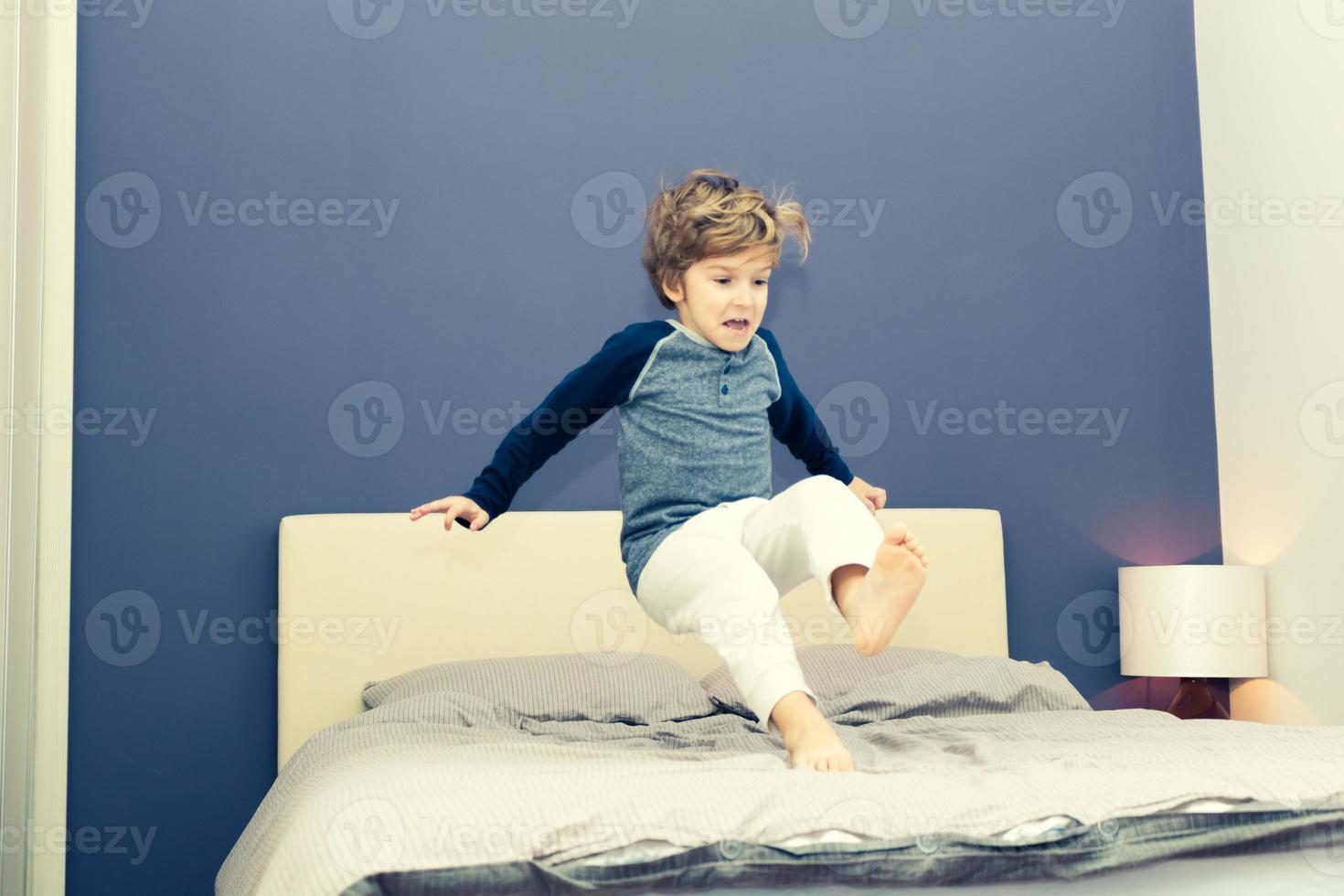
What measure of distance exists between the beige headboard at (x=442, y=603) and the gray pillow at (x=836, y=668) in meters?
0.12

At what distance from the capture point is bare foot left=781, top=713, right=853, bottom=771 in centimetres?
162

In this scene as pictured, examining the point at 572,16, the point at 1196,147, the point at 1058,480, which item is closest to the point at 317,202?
the point at 572,16

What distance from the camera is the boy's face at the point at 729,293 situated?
2119 mm

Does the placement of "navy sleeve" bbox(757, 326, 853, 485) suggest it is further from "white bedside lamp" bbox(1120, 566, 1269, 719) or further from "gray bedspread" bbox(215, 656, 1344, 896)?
"white bedside lamp" bbox(1120, 566, 1269, 719)

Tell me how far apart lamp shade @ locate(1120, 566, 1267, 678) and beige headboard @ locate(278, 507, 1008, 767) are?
0.59m

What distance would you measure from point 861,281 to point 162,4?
195 cm

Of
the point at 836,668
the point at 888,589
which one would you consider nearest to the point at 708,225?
the point at 888,589

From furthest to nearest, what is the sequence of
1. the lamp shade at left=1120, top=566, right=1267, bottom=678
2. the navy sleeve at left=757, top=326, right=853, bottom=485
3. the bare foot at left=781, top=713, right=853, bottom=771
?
the lamp shade at left=1120, top=566, right=1267, bottom=678 → the navy sleeve at left=757, top=326, right=853, bottom=485 → the bare foot at left=781, top=713, right=853, bottom=771

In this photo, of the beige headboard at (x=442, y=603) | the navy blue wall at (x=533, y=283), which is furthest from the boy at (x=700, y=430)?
the navy blue wall at (x=533, y=283)

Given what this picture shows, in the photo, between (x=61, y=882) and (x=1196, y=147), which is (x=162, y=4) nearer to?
(x=61, y=882)

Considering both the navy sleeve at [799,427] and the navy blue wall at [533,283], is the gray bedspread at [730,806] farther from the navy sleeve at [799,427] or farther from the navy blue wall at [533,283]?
the navy blue wall at [533,283]

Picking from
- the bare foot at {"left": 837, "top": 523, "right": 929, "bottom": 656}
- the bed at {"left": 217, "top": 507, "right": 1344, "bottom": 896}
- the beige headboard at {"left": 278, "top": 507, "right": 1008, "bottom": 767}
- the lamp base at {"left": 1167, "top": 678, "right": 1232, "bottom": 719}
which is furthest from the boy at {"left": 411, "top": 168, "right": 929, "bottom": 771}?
the lamp base at {"left": 1167, "top": 678, "right": 1232, "bottom": 719}

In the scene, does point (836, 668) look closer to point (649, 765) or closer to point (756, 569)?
point (756, 569)

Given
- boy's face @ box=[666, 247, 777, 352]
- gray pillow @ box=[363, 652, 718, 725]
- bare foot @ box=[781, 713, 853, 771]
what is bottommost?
gray pillow @ box=[363, 652, 718, 725]
